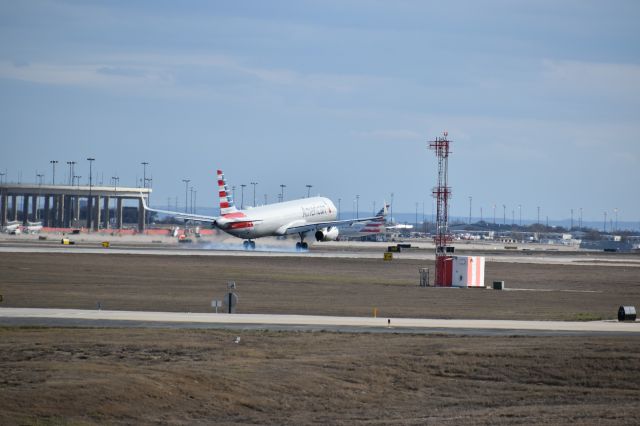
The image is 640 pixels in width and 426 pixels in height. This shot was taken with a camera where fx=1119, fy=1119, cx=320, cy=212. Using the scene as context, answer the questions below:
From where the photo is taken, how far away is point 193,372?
3469 cm

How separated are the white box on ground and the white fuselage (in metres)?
50.2

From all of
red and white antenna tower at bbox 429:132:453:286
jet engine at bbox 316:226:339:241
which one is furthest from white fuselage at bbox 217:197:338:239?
red and white antenna tower at bbox 429:132:453:286

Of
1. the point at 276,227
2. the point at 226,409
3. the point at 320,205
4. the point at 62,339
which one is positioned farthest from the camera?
the point at 320,205

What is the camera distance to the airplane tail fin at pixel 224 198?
130 metres

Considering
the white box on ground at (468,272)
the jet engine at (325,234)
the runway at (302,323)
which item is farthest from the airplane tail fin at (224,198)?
the runway at (302,323)

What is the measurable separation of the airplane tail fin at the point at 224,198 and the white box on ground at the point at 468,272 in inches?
2070

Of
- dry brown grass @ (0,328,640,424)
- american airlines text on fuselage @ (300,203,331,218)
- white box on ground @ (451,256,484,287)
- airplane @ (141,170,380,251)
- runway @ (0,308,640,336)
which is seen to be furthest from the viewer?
american airlines text on fuselage @ (300,203,331,218)

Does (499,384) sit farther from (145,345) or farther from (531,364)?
(145,345)

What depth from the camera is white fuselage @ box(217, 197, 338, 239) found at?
131 meters

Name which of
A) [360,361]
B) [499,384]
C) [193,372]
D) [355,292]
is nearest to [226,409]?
[193,372]

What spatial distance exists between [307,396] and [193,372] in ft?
12.0

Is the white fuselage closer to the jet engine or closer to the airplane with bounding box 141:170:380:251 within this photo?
the airplane with bounding box 141:170:380:251

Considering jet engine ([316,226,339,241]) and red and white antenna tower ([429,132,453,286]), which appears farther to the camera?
jet engine ([316,226,339,241])

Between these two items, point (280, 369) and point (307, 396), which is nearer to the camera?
point (307, 396)
